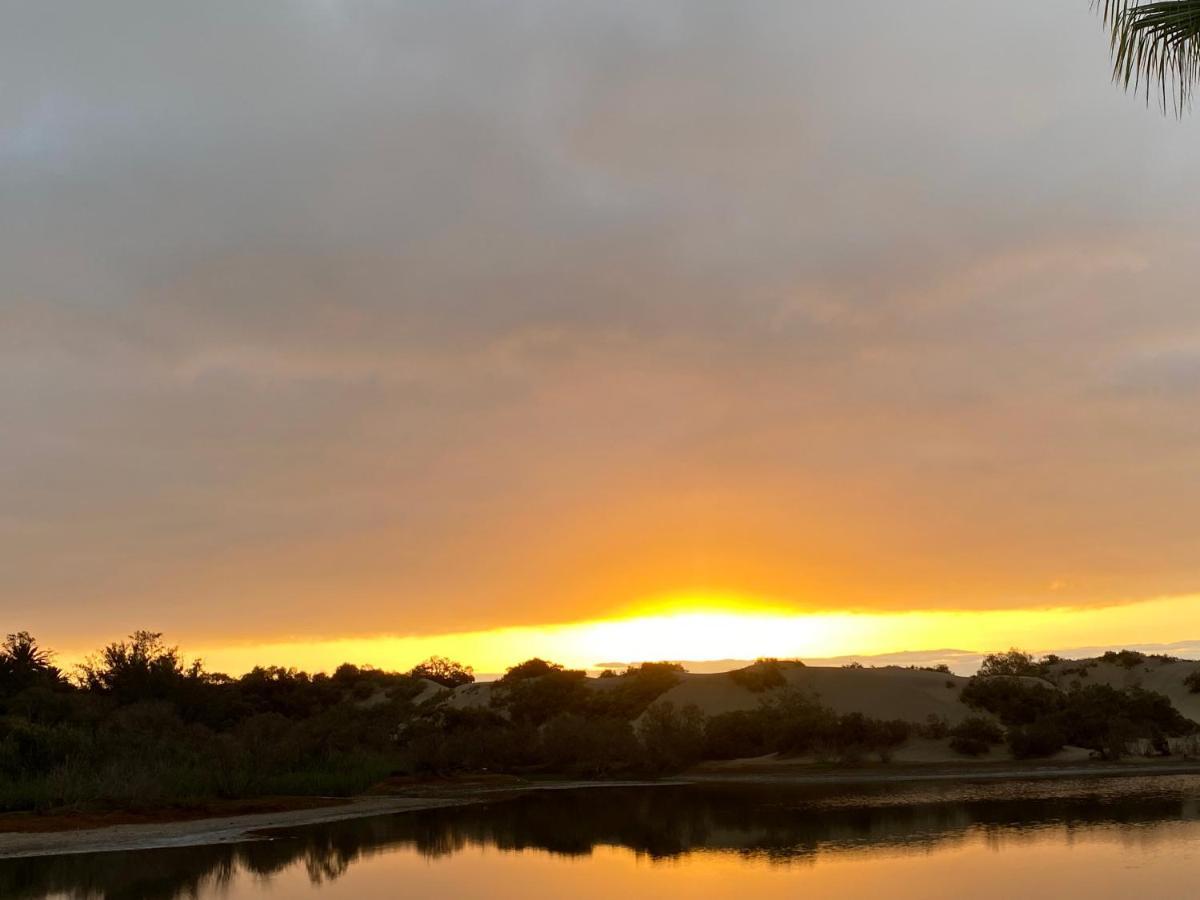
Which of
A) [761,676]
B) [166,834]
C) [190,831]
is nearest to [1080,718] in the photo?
[761,676]

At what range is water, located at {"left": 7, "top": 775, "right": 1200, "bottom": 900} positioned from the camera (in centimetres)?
2217

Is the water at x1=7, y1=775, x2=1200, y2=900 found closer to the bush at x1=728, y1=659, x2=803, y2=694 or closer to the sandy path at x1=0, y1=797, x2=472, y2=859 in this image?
the sandy path at x1=0, y1=797, x2=472, y2=859

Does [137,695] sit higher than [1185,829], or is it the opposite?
[137,695]

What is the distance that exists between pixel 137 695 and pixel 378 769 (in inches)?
923

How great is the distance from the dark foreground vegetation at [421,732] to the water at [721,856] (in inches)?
378

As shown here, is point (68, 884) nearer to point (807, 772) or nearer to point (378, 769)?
point (378, 769)

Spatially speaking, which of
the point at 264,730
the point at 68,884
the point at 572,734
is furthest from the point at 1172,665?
the point at 68,884

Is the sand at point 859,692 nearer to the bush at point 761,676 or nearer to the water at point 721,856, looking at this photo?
the bush at point 761,676

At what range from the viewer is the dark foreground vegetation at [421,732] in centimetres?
4147

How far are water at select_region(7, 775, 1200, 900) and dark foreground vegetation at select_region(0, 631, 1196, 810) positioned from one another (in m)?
9.59

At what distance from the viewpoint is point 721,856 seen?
26922 millimetres

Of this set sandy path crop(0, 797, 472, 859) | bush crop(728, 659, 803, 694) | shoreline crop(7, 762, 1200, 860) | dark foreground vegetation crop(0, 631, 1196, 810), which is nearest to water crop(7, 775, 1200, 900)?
sandy path crop(0, 797, 472, 859)

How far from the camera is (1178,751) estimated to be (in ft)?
172

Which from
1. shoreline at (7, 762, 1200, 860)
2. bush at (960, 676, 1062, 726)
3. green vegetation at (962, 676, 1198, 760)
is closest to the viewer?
shoreline at (7, 762, 1200, 860)
